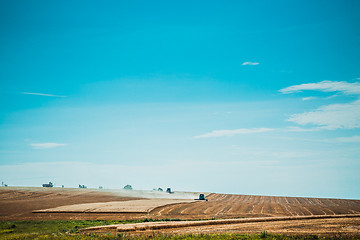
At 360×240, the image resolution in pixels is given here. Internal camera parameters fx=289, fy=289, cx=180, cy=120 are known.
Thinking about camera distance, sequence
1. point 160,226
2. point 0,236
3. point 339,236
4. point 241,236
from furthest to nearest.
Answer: point 160,226, point 0,236, point 241,236, point 339,236

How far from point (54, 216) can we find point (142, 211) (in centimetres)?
1787

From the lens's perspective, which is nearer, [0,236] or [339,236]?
[339,236]

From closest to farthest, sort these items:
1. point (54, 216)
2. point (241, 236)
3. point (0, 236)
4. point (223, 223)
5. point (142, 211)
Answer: point (241, 236), point (0, 236), point (223, 223), point (54, 216), point (142, 211)

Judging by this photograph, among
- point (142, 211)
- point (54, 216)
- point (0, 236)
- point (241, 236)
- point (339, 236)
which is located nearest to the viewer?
point (339, 236)

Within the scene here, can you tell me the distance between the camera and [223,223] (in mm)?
43875

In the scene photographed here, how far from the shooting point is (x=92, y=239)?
3083 centimetres

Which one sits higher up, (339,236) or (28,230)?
(339,236)

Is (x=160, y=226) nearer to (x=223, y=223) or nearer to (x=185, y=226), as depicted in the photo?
(x=185, y=226)

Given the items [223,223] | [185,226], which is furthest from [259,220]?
[185,226]

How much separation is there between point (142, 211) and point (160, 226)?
24.4m

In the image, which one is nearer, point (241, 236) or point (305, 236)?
point (305, 236)

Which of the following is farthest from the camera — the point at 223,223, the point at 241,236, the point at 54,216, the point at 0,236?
the point at 54,216

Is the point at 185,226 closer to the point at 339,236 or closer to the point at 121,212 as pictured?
the point at 339,236

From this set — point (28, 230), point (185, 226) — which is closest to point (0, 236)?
point (28, 230)
